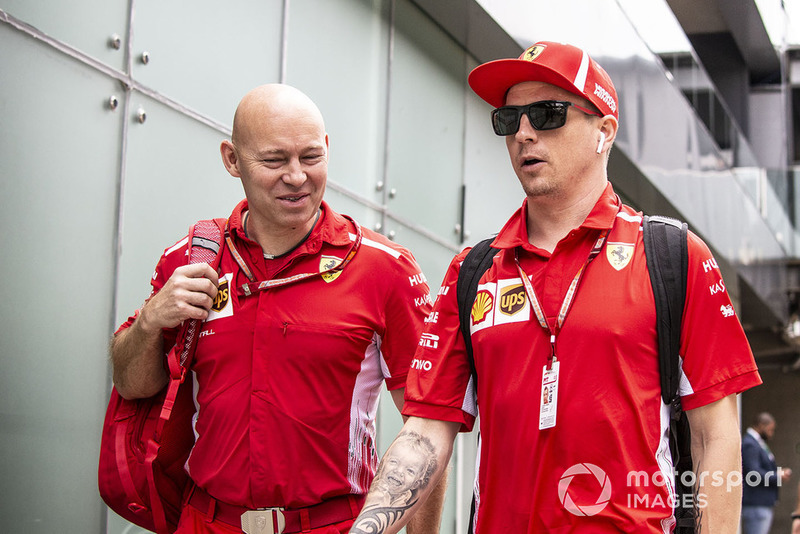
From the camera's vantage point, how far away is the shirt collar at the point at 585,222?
10.7 feet

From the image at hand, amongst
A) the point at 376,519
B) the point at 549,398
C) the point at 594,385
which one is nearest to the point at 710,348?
the point at 594,385

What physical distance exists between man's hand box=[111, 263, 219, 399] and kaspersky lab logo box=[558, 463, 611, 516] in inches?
52.9

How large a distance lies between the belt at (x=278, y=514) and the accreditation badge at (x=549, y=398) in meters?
0.93

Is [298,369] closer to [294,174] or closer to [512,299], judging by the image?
[294,174]

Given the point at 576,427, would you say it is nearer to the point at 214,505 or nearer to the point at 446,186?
the point at 214,505

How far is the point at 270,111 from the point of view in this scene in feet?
12.8

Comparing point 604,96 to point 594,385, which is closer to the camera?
point 594,385

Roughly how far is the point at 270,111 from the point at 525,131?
1024 mm

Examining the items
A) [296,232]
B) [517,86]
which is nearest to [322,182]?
[296,232]

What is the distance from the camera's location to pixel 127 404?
3.83m

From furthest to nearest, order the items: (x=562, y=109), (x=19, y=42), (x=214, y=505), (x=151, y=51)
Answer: (x=151, y=51)
(x=19, y=42)
(x=214, y=505)
(x=562, y=109)

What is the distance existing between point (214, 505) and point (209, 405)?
0.33 m

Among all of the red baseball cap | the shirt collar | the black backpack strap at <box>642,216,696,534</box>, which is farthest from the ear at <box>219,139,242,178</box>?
the black backpack strap at <box>642,216,696,534</box>

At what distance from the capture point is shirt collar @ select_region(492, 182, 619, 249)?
128 inches
